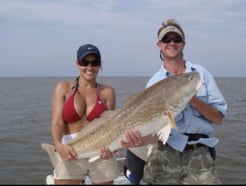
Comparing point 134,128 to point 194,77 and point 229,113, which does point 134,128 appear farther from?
point 229,113

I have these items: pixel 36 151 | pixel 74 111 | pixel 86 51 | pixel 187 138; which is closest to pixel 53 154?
pixel 74 111

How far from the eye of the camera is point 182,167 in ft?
15.7

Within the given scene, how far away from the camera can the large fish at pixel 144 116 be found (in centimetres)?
464

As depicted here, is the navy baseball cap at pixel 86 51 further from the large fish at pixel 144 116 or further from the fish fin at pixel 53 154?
the fish fin at pixel 53 154

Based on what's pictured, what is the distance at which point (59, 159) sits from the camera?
17.4 ft

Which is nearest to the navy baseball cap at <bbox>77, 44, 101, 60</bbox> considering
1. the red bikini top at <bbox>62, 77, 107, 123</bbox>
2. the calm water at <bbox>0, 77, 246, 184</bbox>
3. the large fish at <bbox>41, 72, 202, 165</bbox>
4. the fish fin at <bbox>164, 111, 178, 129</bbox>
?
the red bikini top at <bbox>62, 77, 107, 123</bbox>

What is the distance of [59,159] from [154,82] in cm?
177

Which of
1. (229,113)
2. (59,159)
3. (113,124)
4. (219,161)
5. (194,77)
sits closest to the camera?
(194,77)

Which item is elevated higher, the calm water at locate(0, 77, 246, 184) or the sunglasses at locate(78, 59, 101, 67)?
the sunglasses at locate(78, 59, 101, 67)

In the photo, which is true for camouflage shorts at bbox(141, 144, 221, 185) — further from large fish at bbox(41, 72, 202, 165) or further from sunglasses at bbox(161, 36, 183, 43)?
sunglasses at bbox(161, 36, 183, 43)

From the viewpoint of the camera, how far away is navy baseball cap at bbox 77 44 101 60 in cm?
516

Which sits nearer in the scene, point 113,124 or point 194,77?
point 194,77

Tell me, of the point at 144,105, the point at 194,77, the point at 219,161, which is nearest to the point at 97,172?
the point at 144,105

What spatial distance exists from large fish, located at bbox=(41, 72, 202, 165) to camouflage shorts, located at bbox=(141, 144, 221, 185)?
37cm
